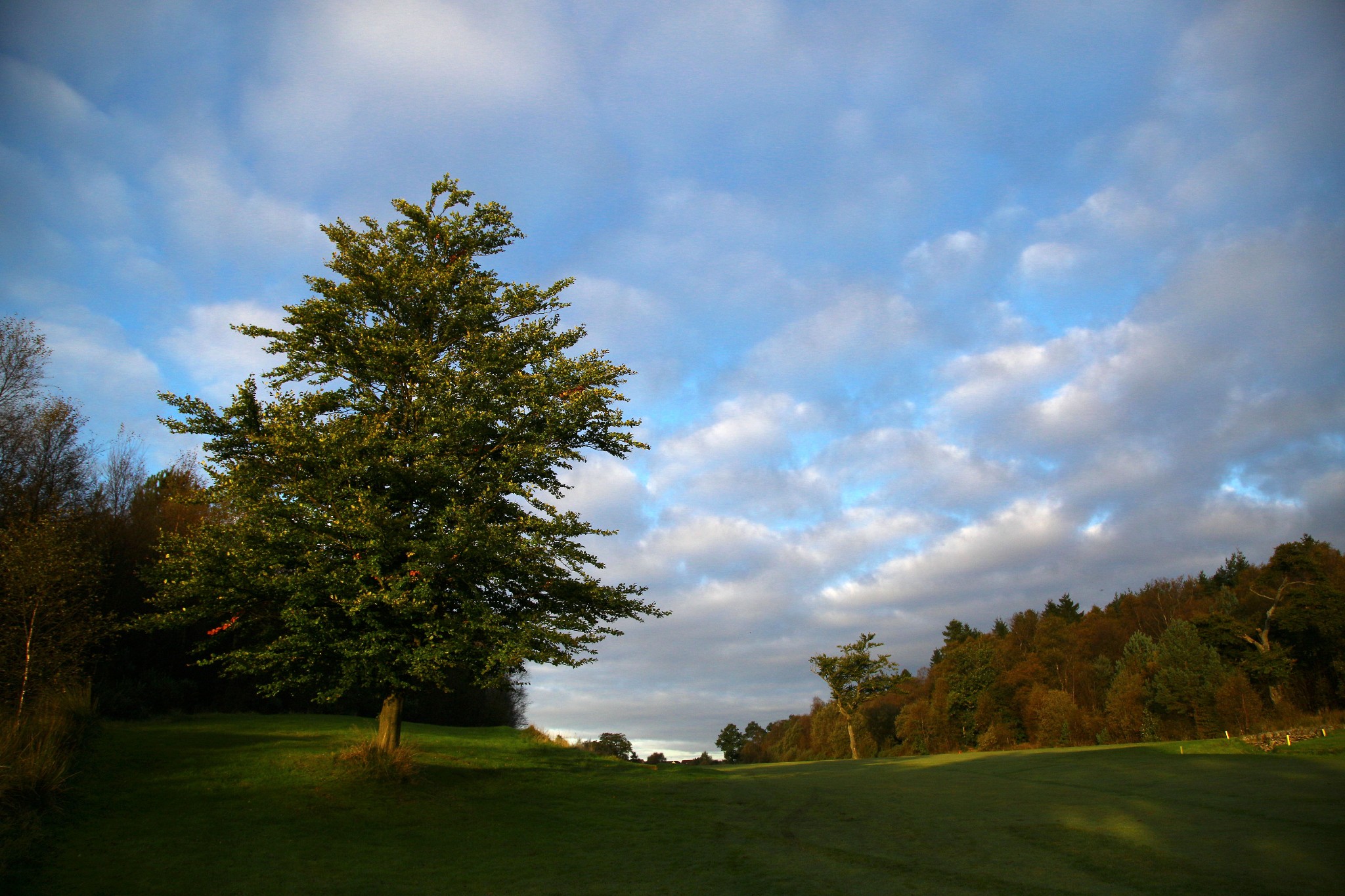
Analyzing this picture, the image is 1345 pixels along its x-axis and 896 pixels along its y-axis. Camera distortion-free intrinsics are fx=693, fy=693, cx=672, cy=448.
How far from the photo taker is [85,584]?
16.1 m

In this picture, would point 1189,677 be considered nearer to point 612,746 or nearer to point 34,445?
point 612,746

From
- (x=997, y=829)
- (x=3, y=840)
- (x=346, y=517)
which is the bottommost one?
(x=997, y=829)

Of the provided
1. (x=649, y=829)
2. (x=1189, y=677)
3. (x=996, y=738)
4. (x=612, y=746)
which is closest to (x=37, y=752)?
(x=649, y=829)

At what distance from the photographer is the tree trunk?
1401 centimetres

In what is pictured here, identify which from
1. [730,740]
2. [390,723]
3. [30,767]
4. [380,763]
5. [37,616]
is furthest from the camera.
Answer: [730,740]

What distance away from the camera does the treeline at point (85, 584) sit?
1441cm

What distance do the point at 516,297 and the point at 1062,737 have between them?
178 feet

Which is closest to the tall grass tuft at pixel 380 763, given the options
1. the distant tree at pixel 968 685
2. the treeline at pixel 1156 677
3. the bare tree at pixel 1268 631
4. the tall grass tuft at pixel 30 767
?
the tall grass tuft at pixel 30 767

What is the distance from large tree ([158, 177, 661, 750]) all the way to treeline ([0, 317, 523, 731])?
128cm

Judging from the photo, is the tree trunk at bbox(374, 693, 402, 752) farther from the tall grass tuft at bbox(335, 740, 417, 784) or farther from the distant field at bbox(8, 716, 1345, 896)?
the distant field at bbox(8, 716, 1345, 896)

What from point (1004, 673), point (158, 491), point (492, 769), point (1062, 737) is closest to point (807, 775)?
point (492, 769)

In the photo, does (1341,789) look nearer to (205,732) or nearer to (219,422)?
(219,422)

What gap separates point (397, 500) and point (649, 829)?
7.94m

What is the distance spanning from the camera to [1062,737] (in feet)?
170
